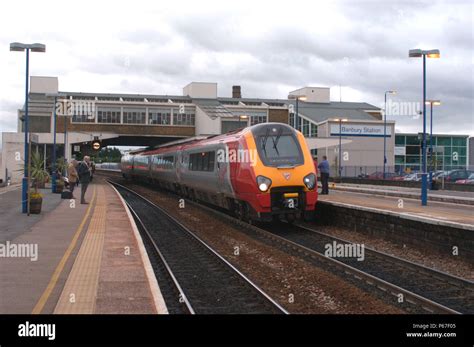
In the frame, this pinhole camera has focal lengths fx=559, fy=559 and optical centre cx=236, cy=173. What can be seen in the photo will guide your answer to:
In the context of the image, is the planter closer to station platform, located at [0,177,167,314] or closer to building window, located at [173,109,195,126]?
station platform, located at [0,177,167,314]

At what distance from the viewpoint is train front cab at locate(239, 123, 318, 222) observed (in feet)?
50.9

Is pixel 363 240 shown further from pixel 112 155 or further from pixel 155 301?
pixel 112 155

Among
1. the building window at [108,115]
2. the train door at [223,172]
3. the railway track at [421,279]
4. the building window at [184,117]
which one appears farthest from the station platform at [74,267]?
the building window at [184,117]

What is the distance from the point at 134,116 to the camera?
62.8m

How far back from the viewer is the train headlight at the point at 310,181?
15893mm

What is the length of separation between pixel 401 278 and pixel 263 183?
5.91m

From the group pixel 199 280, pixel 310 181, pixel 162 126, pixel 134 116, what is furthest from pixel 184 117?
pixel 199 280

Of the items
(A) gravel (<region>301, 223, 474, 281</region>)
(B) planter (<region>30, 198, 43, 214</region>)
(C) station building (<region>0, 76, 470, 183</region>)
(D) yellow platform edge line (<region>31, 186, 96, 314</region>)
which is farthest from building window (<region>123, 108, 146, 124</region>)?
(A) gravel (<region>301, 223, 474, 281</region>)

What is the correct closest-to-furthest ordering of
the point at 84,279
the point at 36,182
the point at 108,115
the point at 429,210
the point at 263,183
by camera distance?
the point at 84,279, the point at 263,183, the point at 429,210, the point at 36,182, the point at 108,115

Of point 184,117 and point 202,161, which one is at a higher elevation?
point 184,117

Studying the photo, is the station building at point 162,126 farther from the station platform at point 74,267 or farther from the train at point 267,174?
the station platform at point 74,267

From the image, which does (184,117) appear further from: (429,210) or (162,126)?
A: (429,210)

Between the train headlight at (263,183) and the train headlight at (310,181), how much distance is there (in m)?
1.12
